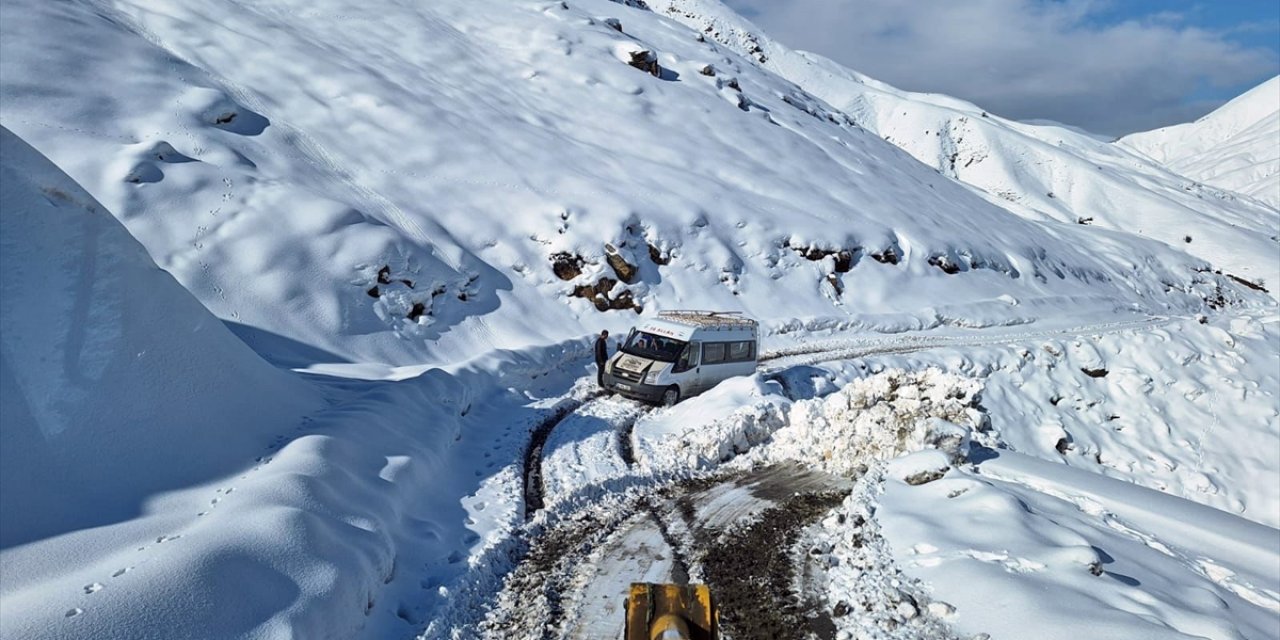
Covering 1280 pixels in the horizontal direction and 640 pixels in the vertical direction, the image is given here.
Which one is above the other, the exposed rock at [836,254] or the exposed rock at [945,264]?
the exposed rock at [945,264]

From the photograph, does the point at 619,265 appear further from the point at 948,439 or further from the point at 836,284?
the point at 948,439

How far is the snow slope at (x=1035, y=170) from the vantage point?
264ft

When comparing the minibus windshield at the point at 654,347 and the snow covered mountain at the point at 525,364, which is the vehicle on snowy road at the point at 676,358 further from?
the snow covered mountain at the point at 525,364

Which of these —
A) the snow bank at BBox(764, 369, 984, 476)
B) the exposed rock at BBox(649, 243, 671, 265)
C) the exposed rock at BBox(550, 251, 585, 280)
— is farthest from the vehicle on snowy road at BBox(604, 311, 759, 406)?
the exposed rock at BBox(649, 243, 671, 265)

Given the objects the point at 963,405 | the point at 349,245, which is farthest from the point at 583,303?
the point at 963,405

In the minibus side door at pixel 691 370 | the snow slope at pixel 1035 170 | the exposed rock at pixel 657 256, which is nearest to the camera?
the minibus side door at pixel 691 370

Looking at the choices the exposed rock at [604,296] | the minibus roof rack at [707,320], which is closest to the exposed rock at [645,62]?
the exposed rock at [604,296]

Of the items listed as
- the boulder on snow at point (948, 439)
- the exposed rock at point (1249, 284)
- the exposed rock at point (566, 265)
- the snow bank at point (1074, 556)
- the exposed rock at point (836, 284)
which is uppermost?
the exposed rock at point (1249, 284)

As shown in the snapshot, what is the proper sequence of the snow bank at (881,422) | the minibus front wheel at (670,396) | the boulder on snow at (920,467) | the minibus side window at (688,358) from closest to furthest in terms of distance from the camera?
the boulder on snow at (920,467) < the snow bank at (881,422) < the minibus front wheel at (670,396) < the minibus side window at (688,358)

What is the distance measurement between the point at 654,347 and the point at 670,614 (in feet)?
46.2

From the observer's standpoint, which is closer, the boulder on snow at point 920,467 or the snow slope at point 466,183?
the boulder on snow at point 920,467

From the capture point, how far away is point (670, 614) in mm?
4898

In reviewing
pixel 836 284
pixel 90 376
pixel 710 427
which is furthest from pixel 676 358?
pixel 836 284

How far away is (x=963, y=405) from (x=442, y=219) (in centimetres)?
2124
